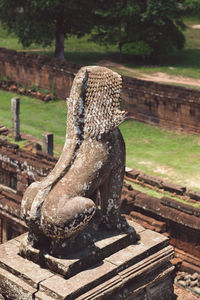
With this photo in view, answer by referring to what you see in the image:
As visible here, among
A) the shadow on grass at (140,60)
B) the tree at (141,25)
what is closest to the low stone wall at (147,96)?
the shadow on grass at (140,60)

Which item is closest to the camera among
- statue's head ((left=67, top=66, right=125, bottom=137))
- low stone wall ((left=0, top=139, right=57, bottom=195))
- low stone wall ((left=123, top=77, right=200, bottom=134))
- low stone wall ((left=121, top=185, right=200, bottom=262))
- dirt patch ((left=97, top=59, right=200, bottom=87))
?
statue's head ((left=67, top=66, right=125, bottom=137))

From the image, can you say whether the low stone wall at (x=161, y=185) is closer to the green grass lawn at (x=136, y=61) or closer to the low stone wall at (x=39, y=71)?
the low stone wall at (x=39, y=71)

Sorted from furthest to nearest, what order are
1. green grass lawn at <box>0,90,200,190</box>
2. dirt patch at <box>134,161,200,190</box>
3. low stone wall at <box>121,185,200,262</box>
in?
green grass lawn at <box>0,90,200,190</box>
dirt patch at <box>134,161,200,190</box>
low stone wall at <box>121,185,200,262</box>

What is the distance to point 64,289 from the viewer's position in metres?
6.25

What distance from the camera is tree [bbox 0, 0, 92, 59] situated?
2831cm

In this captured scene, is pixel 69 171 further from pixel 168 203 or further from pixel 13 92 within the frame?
pixel 13 92

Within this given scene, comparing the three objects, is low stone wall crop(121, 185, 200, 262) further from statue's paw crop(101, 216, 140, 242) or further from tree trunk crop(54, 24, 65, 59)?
tree trunk crop(54, 24, 65, 59)

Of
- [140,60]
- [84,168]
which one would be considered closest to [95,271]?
[84,168]

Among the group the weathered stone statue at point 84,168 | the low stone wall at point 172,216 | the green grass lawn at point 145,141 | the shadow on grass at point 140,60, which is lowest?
the green grass lawn at point 145,141

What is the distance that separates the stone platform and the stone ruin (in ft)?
0.03

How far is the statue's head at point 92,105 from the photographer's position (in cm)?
688

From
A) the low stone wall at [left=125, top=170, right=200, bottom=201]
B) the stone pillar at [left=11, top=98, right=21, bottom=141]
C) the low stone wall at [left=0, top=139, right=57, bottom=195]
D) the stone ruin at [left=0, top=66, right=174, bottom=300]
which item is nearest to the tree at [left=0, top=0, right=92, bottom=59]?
the stone pillar at [left=11, top=98, right=21, bottom=141]

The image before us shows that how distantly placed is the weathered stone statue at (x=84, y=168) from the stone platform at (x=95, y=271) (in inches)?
12.6

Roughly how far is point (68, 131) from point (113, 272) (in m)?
1.72
